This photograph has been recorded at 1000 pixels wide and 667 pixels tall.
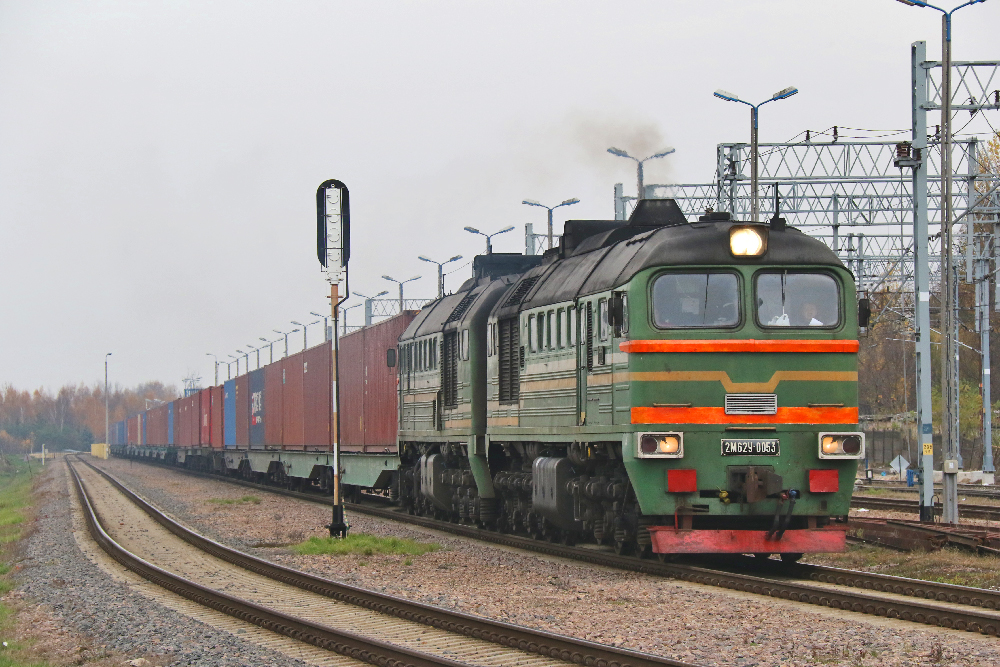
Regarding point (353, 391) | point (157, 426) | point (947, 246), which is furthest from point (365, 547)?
point (157, 426)

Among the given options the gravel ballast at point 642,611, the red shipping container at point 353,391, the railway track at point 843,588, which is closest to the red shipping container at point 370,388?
the red shipping container at point 353,391

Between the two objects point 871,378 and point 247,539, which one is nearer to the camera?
point 247,539

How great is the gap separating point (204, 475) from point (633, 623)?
49.3 m

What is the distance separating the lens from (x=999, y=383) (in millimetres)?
63219

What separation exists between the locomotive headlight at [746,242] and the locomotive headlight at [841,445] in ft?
7.12

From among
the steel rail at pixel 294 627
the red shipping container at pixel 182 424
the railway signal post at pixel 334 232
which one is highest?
the railway signal post at pixel 334 232

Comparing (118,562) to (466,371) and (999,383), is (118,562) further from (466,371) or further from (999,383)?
(999,383)

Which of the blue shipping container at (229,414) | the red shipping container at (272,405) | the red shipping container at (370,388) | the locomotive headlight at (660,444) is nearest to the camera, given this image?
the locomotive headlight at (660,444)

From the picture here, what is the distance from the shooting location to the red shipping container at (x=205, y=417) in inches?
2256

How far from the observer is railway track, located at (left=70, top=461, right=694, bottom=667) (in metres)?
9.07

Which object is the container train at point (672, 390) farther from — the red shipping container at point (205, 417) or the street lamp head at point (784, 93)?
the red shipping container at point (205, 417)

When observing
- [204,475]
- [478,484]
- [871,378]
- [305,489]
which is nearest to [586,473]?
[478,484]

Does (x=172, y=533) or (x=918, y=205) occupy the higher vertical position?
(x=918, y=205)

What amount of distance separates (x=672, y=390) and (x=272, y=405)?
97.6 feet
